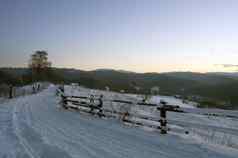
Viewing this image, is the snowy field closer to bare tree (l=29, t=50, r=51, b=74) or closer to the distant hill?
the distant hill

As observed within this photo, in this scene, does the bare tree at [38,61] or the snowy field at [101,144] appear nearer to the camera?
the snowy field at [101,144]

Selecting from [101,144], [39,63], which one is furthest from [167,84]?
[101,144]

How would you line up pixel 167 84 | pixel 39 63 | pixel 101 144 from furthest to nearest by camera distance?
pixel 167 84 < pixel 39 63 < pixel 101 144

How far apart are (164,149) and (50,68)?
9671cm

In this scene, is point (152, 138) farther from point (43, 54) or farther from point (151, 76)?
point (151, 76)

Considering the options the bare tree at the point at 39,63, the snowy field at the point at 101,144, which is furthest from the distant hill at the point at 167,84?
the snowy field at the point at 101,144

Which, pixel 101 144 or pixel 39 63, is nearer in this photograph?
pixel 101 144

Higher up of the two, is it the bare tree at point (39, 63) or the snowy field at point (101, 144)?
the bare tree at point (39, 63)

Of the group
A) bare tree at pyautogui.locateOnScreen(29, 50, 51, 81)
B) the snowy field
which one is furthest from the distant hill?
the snowy field

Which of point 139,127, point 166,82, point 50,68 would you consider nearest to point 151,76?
point 166,82

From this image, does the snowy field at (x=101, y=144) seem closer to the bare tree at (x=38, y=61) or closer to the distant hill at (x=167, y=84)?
the distant hill at (x=167, y=84)

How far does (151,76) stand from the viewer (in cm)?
16612

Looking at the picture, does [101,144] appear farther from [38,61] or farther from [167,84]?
[167,84]

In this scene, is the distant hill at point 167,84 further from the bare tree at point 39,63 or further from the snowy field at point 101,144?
the snowy field at point 101,144
